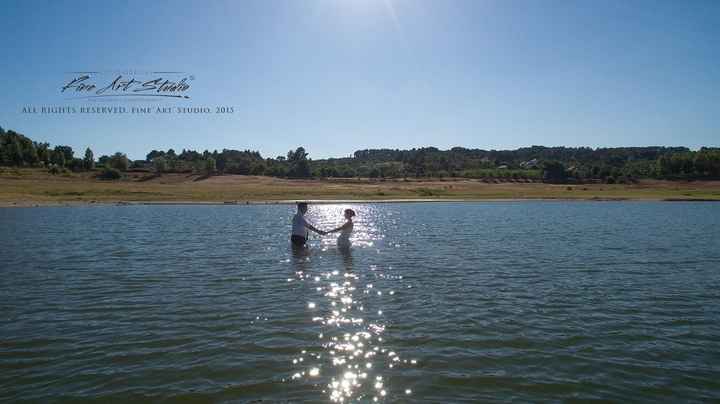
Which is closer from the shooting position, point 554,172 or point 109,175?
point 109,175

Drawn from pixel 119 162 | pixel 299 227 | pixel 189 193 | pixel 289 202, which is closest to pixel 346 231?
pixel 299 227

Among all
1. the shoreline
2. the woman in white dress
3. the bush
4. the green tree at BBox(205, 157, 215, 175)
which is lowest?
the shoreline

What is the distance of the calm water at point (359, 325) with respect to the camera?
29.2 feet

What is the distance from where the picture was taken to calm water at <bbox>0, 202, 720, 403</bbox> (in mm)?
8906

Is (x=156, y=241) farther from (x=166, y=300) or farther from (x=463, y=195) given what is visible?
(x=463, y=195)

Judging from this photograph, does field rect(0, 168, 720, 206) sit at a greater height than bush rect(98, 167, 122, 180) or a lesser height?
lesser

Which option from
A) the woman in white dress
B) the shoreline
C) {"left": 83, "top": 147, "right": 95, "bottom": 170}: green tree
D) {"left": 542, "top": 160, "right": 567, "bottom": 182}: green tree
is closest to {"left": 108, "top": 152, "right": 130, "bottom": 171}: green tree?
{"left": 83, "top": 147, "right": 95, "bottom": 170}: green tree

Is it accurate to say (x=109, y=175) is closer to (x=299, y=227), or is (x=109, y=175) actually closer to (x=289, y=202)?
(x=289, y=202)

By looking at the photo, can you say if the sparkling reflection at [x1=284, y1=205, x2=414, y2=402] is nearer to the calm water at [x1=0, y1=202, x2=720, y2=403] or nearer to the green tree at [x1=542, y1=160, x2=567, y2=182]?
the calm water at [x1=0, y1=202, x2=720, y2=403]

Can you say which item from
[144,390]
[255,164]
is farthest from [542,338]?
[255,164]

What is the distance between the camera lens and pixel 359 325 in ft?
40.3

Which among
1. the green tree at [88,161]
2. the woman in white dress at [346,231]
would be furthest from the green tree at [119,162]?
the woman in white dress at [346,231]

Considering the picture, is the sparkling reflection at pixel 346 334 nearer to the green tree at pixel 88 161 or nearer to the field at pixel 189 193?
the field at pixel 189 193

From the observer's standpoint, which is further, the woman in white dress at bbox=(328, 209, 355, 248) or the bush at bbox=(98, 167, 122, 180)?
the bush at bbox=(98, 167, 122, 180)
